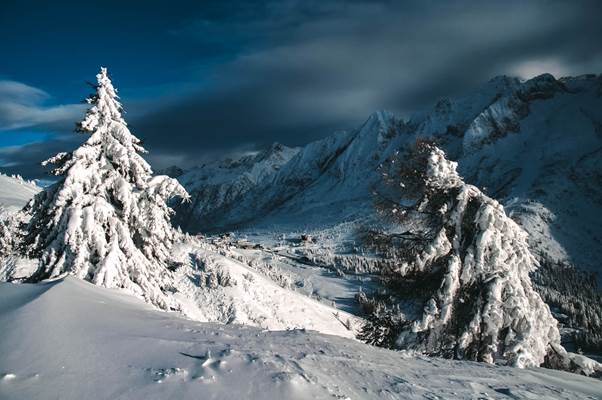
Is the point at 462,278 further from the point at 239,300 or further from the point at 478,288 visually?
the point at 239,300

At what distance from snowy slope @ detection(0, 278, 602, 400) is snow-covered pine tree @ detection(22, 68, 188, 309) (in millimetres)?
5368

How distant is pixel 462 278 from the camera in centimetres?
1096

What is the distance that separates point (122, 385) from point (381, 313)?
28.8ft

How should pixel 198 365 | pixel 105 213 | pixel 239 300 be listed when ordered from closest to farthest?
pixel 198 365
pixel 105 213
pixel 239 300

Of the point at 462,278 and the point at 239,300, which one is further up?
the point at 462,278

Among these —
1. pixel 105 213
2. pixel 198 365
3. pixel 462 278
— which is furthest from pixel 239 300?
pixel 198 365

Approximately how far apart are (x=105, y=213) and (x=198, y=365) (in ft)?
32.6

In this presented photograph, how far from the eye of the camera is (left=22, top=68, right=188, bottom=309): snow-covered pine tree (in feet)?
43.3

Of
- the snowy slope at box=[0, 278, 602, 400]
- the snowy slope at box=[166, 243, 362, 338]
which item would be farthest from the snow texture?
the snowy slope at box=[166, 243, 362, 338]

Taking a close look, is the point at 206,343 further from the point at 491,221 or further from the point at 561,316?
the point at 561,316

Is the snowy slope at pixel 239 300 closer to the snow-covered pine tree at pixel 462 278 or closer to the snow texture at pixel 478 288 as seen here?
the snow-covered pine tree at pixel 462 278

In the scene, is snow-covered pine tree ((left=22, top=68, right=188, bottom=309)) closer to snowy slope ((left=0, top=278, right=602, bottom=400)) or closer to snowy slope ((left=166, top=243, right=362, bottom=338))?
snowy slope ((left=0, top=278, right=602, bottom=400))

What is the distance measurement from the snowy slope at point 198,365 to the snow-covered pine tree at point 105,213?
5.37 metres

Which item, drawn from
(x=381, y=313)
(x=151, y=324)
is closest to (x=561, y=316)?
(x=381, y=313)
